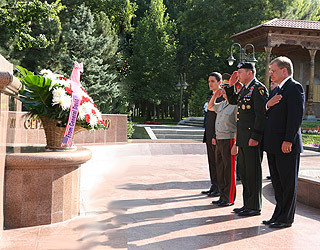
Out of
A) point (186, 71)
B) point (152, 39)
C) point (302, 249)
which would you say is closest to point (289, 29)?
point (152, 39)

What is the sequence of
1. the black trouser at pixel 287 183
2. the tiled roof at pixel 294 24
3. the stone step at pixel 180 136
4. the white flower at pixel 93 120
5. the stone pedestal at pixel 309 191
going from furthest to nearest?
the tiled roof at pixel 294 24, the stone step at pixel 180 136, the stone pedestal at pixel 309 191, the white flower at pixel 93 120, the black trouser at pixel 287 183

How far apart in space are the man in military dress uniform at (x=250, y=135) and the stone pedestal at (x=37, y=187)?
2.40m

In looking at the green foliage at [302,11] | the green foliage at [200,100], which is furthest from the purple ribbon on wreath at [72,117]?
the green foliage at [302,11]

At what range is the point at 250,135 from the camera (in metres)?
5.50

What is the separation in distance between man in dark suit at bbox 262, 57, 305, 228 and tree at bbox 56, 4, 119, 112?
1834 centimetres

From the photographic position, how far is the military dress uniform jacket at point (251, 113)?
17.6 feet

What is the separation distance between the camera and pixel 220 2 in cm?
3472

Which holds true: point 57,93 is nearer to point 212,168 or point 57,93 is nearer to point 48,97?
point 48,97

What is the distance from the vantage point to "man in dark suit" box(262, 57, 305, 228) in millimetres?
4906

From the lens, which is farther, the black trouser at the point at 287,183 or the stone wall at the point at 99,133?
the stone wall at the point at 99,133

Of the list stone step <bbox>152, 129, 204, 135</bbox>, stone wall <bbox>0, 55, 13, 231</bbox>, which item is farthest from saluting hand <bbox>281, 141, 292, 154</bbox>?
stone step <bbox>152, 129, 204, 135</bbox>

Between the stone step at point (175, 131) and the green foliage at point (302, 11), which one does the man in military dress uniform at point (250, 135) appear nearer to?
the stone step at point (175, 131)

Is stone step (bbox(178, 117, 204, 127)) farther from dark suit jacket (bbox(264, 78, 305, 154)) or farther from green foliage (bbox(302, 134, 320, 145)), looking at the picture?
dark suit jacket (bbox(264, 78, 305, 154))

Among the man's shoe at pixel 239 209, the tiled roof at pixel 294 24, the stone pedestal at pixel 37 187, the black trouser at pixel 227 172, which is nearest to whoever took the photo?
the stone pedestal at pixel 37 187
